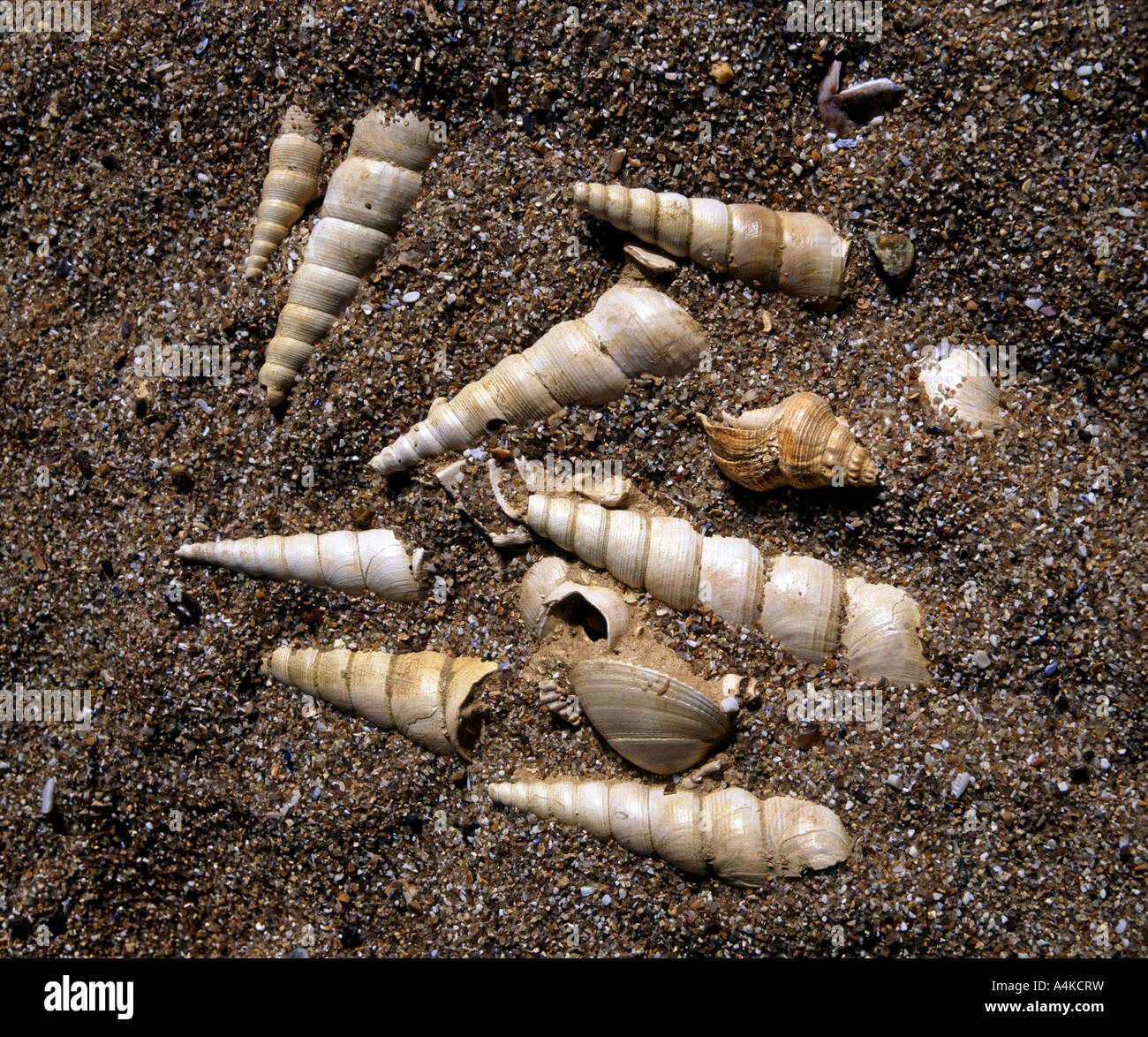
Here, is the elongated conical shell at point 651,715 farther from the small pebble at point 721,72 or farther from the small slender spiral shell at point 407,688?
the small pebble at point 721,72

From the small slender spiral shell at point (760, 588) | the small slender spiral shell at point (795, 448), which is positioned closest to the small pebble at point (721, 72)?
the small slender spiral shell at point (795, 448)

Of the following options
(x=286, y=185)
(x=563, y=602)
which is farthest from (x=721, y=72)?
(x=563, y=602)

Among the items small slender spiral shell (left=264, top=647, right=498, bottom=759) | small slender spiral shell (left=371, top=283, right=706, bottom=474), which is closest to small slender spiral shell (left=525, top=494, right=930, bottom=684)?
small slender spiral shell (left=371, top=283, right=706, bottom=474)

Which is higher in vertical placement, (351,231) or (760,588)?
(351,231)

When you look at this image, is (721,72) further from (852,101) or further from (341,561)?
(341,561)

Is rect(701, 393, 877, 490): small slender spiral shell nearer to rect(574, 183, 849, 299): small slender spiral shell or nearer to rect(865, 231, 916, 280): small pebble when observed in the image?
rect(574, 183, 849, 299): small slender spiral shell
